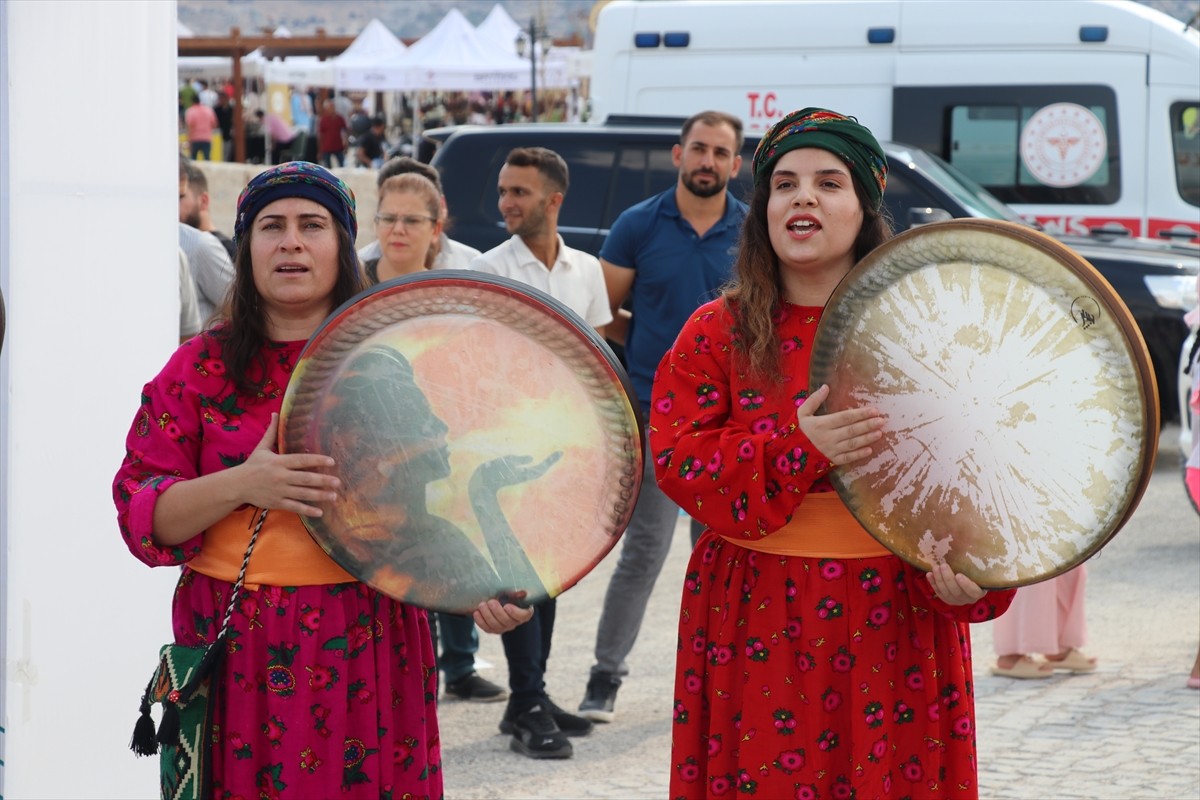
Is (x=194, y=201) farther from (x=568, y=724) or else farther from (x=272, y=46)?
(x=272, y=46)

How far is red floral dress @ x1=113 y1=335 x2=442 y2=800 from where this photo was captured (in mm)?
2760

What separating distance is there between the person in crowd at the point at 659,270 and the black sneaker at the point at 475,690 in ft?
1.07

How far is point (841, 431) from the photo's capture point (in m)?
2.59

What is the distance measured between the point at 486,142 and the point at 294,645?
7.68 metres

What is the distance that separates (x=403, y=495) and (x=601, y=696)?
2.90 meters

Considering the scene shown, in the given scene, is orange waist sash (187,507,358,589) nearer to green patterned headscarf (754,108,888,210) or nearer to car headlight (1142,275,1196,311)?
green patterned headscarf (754,108,888,210)

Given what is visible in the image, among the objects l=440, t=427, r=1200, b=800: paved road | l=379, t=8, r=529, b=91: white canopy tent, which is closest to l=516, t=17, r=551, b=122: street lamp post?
l=379, t=8, r=529, b=91: white canopy tent

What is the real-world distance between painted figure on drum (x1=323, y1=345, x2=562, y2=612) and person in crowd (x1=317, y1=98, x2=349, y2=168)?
1028 inches

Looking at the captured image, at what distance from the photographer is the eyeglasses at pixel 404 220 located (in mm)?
5294

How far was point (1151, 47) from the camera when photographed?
1091 cm

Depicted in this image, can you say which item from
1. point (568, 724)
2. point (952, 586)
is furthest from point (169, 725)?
point (568, 724)

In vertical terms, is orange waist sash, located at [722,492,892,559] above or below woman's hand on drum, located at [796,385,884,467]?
below

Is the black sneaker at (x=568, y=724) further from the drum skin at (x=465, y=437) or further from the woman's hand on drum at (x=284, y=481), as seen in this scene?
the woman's hand on drum at (x=284, y=481)

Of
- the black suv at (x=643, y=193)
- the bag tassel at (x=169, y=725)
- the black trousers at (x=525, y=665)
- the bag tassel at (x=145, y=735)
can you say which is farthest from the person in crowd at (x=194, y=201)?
the bag tassel at (x=169, y=725)
